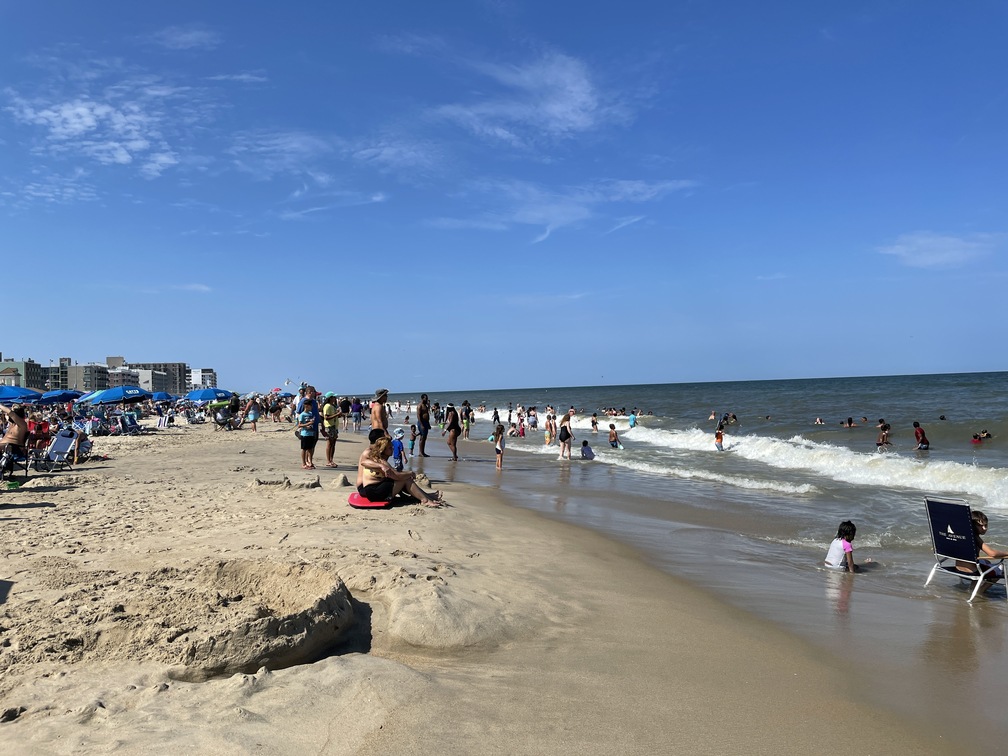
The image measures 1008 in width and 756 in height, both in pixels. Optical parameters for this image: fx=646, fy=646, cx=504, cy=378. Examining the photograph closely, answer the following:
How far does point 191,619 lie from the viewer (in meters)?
3.67

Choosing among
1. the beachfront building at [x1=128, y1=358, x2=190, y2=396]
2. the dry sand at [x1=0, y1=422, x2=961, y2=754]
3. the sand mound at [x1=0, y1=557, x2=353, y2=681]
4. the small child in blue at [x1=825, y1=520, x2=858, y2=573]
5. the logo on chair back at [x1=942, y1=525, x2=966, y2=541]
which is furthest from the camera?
the beachfront building at [x1=128, y1=358, x2=190, y2=396]

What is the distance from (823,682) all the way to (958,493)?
35.6ft

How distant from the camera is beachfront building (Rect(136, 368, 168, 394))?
367 feet

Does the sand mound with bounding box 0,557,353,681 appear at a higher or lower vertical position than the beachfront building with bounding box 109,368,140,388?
lower

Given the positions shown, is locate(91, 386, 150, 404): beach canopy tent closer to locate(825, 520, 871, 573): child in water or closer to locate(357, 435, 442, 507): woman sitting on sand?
locate(357, 435, 442, 507): woman sitting on sand

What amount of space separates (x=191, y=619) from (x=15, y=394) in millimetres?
30440

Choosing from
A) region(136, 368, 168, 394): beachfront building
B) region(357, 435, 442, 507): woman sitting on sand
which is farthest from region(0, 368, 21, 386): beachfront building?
region(357, 435, 442, 507): woman sitting on sand

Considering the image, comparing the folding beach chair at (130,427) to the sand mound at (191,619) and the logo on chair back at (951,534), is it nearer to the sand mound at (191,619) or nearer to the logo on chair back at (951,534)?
the sand mound at (191,619)

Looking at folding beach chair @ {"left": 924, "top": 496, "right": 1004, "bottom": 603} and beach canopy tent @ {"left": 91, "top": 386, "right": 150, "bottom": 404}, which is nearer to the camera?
folding beach chair @ {"left": 924, "top": 496, "right": 1004, "bottom": 603}

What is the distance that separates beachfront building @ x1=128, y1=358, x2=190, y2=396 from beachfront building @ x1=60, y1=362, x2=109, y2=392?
70.1ft

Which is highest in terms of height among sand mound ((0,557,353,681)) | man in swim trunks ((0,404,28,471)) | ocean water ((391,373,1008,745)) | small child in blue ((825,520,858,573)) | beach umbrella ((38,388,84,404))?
beach umbrella ((38,388,84,404))

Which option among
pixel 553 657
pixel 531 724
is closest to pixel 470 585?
pixel 553 657

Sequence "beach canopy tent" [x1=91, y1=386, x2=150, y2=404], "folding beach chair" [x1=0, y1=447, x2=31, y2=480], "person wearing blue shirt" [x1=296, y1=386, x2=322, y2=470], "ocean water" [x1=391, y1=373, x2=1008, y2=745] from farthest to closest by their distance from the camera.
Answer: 1. "beach canopy tent" [x1=91, y1=386, x2=150, y2=404]
2. "person wearing blue shirt" [x1=296, y1=386, x2=322, y2=470]
3. "folding beach chair" [x1=0, y1=447, x2=31, y2=480]
4. "ocean water" [x1=391, y1=373, x2=1008, y2=745]

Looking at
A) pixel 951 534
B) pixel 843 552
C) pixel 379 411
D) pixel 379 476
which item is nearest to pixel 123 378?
pixel 379 411
